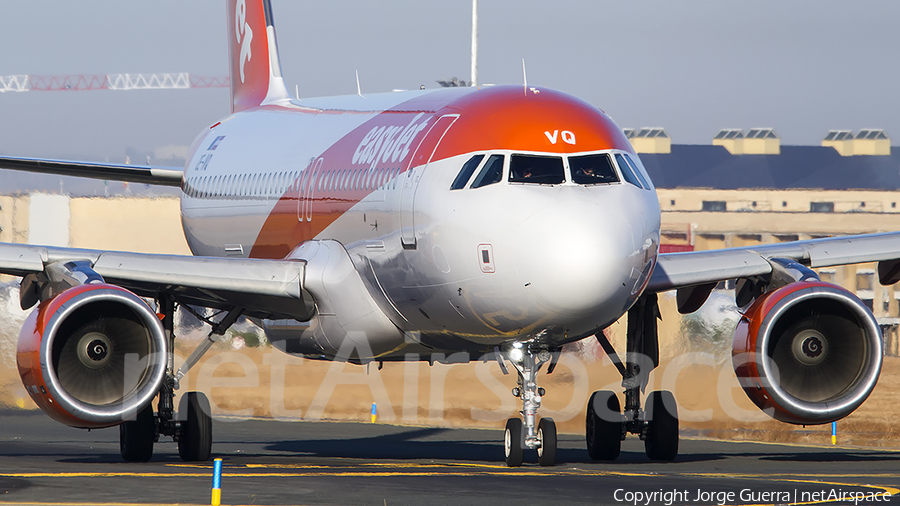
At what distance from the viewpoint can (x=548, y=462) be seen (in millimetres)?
17203

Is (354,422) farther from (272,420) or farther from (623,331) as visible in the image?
(623,331)

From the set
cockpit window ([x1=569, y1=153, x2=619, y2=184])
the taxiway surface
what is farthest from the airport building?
cockpit window ([x1=569, y1=153, x2=619, y2=184])

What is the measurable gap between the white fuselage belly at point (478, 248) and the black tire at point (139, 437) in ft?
8.71

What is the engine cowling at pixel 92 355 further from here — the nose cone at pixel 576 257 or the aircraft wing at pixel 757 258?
the aircraft wing at pixel 757 258

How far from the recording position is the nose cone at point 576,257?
14.9 m

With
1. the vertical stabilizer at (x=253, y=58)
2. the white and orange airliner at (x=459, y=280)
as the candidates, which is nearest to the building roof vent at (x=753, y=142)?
the vertical stabilizer at (x=253, y=58)

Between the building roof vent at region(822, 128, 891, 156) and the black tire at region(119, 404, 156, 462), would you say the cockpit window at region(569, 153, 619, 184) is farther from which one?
the building roof vent at region(822, 128, 891, 156)

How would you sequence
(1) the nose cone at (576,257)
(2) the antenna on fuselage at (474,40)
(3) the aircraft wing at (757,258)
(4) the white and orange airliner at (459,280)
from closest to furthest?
(1) the nose cone at (576,257) < (4) the white and orange airliner at (459,280) < (3) the aircraft wing at (757,258) < (2) the antenna on fuselage at (474,40)

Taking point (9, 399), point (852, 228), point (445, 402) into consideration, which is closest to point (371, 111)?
point (445, 402)

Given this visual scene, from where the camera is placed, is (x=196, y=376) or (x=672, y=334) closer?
(x=672, y=334)

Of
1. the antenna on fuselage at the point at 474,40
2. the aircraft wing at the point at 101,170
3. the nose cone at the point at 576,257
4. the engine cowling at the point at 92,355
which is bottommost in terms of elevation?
the engine cowling at the point at 92,355

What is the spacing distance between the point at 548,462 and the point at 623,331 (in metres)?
30.3

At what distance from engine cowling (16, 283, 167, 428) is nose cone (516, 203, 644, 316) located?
17.6 ft

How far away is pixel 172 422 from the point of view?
20859mm
